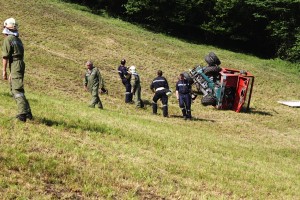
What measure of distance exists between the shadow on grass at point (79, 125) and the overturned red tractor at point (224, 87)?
31.8 feet

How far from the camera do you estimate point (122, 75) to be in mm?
19938

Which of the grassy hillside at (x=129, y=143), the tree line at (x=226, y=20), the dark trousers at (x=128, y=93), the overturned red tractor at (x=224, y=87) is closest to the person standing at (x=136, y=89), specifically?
the dark trousers at (x=128, y=93)

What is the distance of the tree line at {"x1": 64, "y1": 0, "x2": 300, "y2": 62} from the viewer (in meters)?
40.5

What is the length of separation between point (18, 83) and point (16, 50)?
699 mm

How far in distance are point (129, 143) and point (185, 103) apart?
8010 millimetres

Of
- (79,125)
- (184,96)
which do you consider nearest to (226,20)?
(184,96)

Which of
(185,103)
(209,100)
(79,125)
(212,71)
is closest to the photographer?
(79,125)

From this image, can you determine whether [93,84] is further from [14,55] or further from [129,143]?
[14,55]

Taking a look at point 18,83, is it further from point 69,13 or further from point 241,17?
point 241,17

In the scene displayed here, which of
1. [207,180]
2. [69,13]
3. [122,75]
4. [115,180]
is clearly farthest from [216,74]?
[69,13]

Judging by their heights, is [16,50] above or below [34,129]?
above

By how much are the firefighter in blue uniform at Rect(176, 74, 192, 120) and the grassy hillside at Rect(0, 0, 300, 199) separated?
1.82 feet

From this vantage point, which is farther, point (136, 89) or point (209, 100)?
point (209, 100)

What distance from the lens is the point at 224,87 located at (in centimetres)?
2081
